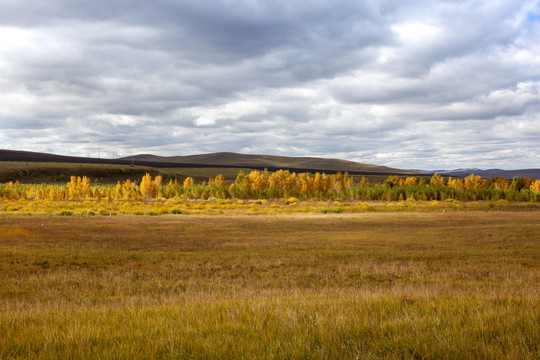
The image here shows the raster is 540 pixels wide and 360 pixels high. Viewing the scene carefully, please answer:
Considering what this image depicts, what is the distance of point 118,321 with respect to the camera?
5.88m

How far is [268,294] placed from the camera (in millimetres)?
9727

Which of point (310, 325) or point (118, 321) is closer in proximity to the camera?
point (310, 325)

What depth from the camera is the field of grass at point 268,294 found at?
4.62m

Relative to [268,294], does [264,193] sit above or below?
below

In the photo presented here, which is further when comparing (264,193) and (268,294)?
(264,193)

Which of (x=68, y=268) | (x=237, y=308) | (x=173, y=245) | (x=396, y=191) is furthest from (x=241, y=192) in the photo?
(x=237, y=308)

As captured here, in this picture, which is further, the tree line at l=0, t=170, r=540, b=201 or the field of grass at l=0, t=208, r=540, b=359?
the tree line at l=0, t=170, r=540, b=201

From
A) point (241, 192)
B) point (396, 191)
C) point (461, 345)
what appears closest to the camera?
point (461, 345)

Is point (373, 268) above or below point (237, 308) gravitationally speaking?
below

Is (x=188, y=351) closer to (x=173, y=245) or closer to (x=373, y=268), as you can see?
(x=373, y=268)

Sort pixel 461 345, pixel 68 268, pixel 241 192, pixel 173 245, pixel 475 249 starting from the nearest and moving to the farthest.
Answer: pixel 461 345, pixel 68 268, pixel 475 249, pixel 173 245, pixel 241 192

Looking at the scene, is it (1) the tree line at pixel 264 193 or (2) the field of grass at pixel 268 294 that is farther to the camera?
(1) the tree line at pixel 264 193

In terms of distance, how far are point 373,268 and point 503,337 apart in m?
10.8

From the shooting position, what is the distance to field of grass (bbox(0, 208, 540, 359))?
4.62 m
